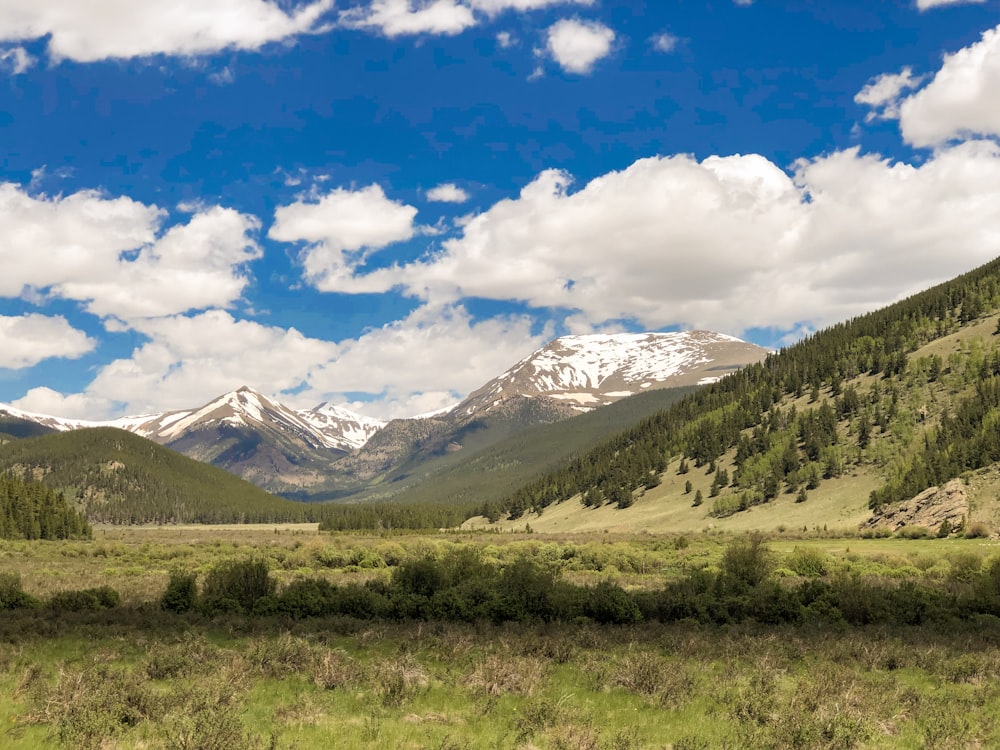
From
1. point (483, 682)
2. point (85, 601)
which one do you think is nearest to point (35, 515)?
point (85, 601)

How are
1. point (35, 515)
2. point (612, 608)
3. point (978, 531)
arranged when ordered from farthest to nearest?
point (35, 515) < point (978, 531) < point (612, 608)

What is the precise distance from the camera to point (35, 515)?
350 ft

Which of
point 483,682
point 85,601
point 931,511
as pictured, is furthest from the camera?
point 931,511

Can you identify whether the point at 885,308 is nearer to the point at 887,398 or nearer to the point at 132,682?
the point at 887,398

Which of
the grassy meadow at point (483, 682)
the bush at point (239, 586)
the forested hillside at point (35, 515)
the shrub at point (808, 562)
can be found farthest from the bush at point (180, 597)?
the forested hillside at point (35, 515)

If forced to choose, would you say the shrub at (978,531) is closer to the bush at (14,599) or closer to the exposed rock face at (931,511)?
the exposed rock face at (931,511)

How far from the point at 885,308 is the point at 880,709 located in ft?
696

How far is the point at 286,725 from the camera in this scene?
13.4m

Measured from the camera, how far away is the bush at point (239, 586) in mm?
27750

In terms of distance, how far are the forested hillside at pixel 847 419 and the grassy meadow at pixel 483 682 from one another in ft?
293

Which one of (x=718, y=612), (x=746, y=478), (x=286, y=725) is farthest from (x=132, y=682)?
(x=746, y=478)

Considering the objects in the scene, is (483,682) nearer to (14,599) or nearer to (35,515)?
(14,599)

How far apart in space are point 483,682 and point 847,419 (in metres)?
140

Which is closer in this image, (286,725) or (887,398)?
(286,725)
